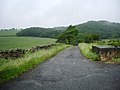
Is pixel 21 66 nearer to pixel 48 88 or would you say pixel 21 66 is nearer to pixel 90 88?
pixel 48 88

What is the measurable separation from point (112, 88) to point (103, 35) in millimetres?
138938

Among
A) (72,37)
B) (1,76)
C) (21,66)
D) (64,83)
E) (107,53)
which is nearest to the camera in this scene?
(64,83)

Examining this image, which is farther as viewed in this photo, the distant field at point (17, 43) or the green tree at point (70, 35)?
the green tree at point (70, 35)

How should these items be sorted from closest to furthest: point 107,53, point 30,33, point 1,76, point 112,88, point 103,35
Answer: point 112,88 < point 1,76 < point 107,53 < point 30,33 < point 103,35

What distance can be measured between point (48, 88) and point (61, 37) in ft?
271

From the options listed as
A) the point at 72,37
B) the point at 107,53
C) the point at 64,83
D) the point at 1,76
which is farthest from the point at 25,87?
the point at 72,37

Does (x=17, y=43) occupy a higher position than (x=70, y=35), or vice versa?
(x=70, y=35)

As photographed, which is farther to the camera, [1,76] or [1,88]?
[1,76]

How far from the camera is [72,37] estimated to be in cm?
8688

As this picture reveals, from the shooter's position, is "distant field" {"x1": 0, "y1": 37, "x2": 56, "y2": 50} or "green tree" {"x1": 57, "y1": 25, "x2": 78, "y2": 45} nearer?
"distant field" {"x1": 0, "y1": 37, "x2": 56, "y2": 50}

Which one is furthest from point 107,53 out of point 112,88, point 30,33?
point 30,33

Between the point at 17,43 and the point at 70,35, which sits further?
the point at 70,35

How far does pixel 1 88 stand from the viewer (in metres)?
8.62

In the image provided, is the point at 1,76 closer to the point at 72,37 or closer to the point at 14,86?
the point at 14,86
